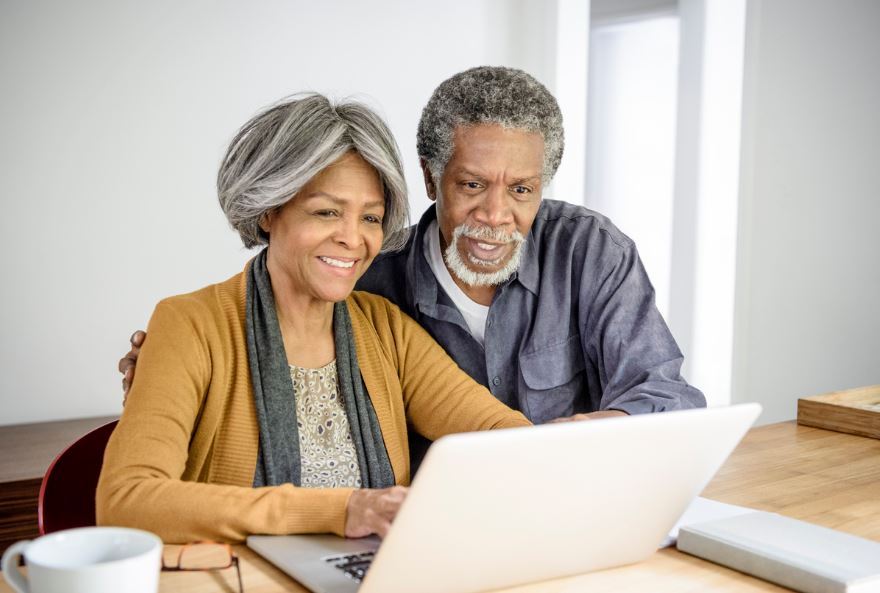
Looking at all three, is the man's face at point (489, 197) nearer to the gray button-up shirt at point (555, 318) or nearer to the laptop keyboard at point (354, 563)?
the gray button-up shirt at point (555, 318)

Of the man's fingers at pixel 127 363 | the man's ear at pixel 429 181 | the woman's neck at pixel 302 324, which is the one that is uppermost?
the man's ear at pixel 429 181

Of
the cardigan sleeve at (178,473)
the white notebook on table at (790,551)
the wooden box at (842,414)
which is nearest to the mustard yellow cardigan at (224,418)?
the cardigan sleeve at (178,473)

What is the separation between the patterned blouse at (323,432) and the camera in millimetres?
1684

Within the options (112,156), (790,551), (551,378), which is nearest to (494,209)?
(551,378)

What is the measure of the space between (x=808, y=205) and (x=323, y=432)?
3.88 meters

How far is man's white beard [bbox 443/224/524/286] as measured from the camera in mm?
2035

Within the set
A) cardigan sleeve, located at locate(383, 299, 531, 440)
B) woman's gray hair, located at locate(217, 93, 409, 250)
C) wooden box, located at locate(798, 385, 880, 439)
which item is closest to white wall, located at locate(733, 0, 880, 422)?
wooden box, located at locate(798, 385, 880, 439)

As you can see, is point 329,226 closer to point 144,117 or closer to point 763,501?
point 763,501

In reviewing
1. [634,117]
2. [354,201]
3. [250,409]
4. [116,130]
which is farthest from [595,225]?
[634,117]

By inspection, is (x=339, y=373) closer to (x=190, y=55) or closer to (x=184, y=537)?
(x=184, y=537)

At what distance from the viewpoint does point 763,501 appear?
4.97ft

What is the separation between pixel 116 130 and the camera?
3.03 metres

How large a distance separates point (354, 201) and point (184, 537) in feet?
2.23

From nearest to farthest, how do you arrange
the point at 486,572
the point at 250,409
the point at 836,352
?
the point at 486,572 < the point at 250,409 < the point at 836,352
